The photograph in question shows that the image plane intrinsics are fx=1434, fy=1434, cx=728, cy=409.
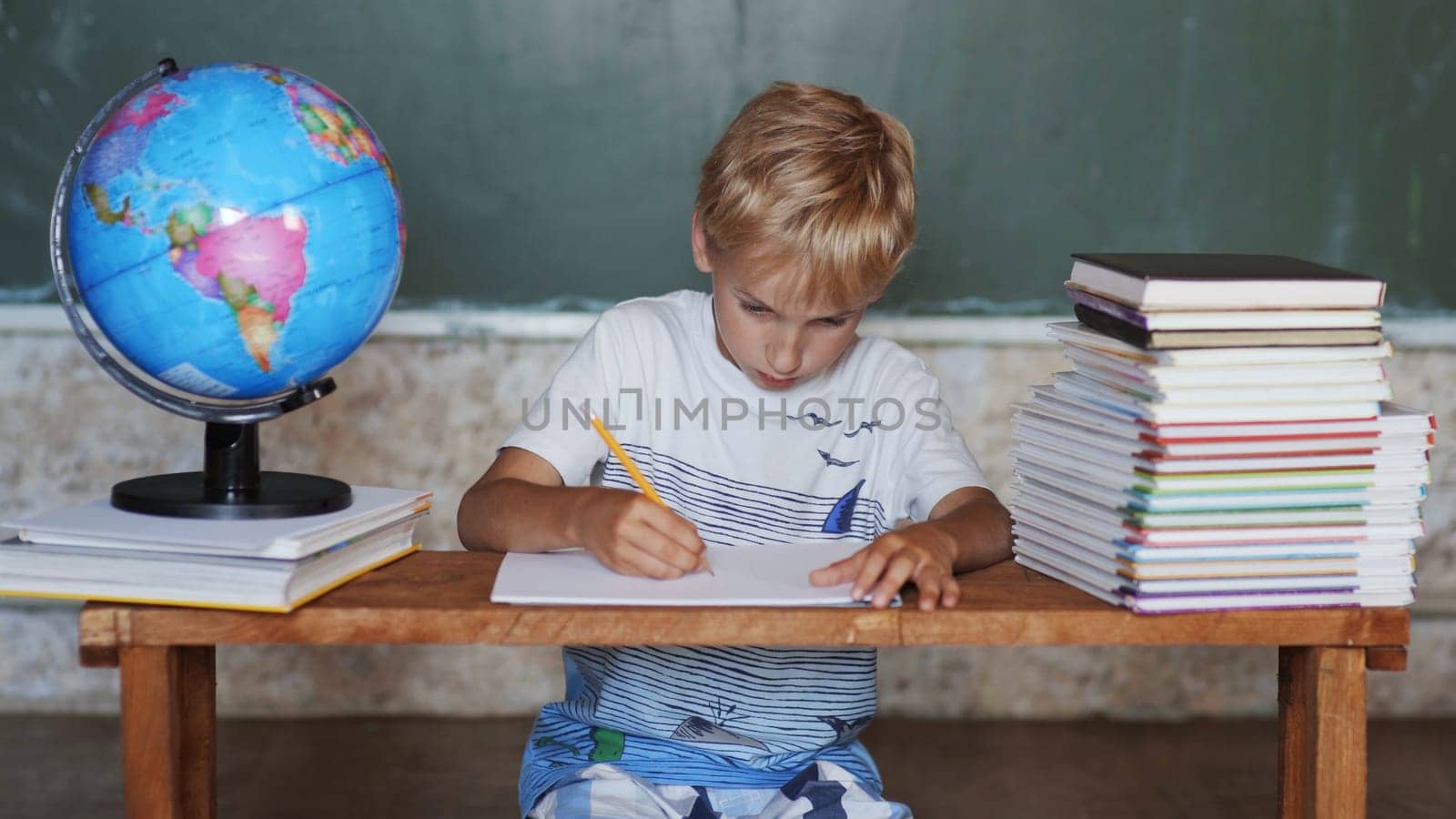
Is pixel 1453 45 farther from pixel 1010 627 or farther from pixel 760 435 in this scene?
pixel 1010 627

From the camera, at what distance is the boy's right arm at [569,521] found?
156 cm

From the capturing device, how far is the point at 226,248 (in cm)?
147

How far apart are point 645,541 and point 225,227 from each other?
1.79ft

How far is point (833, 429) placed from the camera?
6.89 feet

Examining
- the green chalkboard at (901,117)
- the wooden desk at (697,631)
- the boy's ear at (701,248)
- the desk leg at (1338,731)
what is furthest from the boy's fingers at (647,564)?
the green chalkboard at (901,117)

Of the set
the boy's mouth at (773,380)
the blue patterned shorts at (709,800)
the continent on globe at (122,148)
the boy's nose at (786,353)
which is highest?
the continent on globe at (122,148)

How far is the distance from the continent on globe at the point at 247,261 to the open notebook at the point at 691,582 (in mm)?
371

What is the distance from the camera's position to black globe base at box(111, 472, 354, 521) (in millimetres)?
1521

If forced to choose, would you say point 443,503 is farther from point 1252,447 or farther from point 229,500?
point 1252,447

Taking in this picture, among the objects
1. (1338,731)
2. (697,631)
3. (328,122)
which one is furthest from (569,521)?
(1338,731)

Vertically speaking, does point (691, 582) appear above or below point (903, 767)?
above

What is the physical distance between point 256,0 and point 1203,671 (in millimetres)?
2676

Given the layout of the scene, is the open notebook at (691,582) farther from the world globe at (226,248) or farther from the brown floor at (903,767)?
the brown floor at (903,767)

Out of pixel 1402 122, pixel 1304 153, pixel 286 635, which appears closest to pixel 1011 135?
pixel 1304 153
